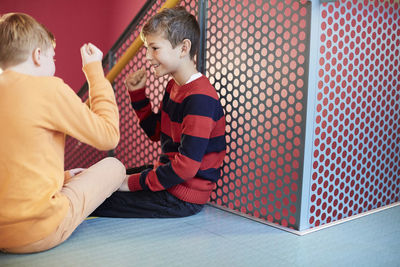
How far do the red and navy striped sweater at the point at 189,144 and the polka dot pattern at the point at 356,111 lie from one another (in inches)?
15.9

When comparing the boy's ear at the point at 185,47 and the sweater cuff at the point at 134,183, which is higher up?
A: the boy's ear at the point at 185,47

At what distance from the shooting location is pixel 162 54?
1590mm

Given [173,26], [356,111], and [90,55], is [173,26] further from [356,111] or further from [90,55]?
[356,111]

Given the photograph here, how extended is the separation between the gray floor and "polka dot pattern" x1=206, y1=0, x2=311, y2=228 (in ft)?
Answer: 0.48

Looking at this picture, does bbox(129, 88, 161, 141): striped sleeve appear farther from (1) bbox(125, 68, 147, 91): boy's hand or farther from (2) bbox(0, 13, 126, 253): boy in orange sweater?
(2) bbox(0, 13, 126, 253): boy in orange sweater

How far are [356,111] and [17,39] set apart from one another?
4.16 ft

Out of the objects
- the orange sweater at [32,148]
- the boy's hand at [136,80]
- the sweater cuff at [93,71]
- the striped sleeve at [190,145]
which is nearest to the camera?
the orange sweater at [32,148]

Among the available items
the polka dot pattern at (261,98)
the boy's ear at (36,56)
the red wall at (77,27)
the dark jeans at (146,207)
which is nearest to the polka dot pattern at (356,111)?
the polka dot pattern at (261,98)

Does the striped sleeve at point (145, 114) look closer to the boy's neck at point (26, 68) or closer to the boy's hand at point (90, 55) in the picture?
the boy's hand at point (90, 55)

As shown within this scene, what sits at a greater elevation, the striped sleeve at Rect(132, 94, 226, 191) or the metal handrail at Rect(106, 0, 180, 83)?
the metal handrail at Rect(106, 0, 180, 83)

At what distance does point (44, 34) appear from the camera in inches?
50.3

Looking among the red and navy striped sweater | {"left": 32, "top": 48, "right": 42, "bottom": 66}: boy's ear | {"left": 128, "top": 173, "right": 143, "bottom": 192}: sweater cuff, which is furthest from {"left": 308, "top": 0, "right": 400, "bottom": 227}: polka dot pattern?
{"left": 32, "top": 48, "right": 42, "bottom": 66}: boy's ear

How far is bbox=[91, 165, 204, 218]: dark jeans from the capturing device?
1602 mm

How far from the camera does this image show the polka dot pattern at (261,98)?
144 centimetres
